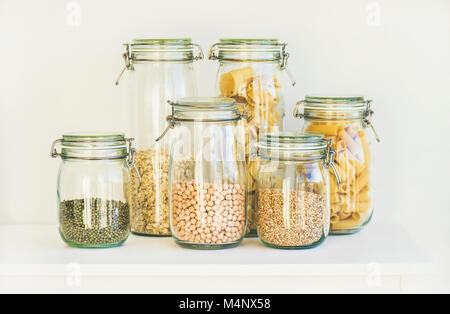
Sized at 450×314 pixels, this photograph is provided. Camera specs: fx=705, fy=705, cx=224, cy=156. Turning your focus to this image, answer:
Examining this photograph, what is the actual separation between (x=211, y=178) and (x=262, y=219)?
0.11 meters

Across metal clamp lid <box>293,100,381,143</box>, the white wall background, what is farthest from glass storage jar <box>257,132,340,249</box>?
the white wall background

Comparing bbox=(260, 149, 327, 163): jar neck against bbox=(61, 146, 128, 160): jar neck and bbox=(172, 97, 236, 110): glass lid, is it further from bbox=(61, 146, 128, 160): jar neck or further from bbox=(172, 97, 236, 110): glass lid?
bbox=(61, 146, 128, 160): jar neck

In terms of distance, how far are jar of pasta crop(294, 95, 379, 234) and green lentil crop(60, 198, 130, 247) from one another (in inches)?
14.5

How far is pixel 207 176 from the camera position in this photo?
1.13m

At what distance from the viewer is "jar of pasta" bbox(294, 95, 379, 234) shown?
1219 mm

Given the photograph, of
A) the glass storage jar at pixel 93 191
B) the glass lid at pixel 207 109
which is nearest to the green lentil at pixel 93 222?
the glass storage jar at pixel 93 191

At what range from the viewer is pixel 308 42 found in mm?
1363

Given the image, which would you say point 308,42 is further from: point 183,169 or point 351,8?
point 183,169

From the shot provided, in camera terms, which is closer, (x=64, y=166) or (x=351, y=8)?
(x=64, y=166)
